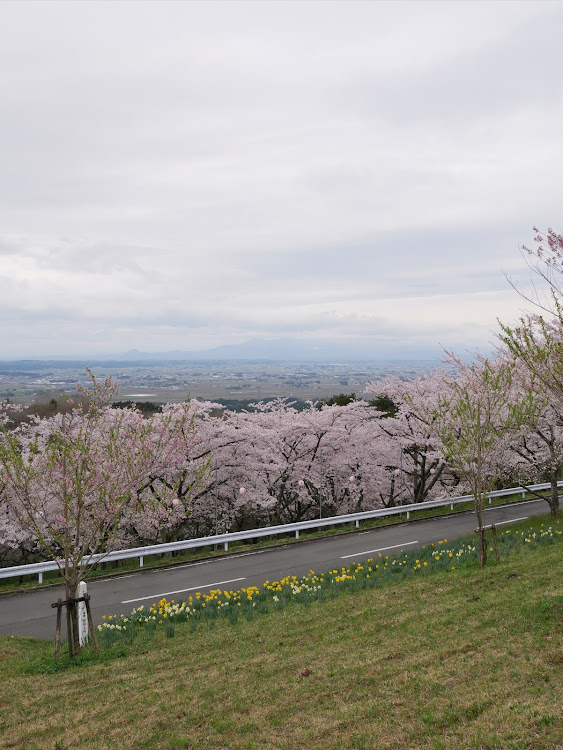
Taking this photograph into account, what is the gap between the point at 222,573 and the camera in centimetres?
1788

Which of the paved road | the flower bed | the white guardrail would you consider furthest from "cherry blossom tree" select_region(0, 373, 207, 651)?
the paved road

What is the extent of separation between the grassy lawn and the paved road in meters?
3.22

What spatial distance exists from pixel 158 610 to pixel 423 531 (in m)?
13.9

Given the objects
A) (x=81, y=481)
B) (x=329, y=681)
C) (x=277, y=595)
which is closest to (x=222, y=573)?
(x=277, y=595)

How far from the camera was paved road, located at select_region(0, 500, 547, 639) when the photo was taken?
48.1 feet

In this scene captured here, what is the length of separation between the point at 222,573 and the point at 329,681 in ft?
35.8

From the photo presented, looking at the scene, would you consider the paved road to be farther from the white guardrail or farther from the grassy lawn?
the grassy lawn

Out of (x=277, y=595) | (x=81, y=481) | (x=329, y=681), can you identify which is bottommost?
(x=277, y=595)

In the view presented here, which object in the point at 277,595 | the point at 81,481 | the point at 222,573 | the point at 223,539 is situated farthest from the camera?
the point at 223,539

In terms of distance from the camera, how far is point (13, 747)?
22.2 feet

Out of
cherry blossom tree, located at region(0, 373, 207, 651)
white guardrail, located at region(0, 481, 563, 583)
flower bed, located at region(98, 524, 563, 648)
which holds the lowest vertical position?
white guardrail, located at region(0, 481, 563, 583)

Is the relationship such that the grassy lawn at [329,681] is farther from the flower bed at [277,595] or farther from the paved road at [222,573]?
the paved road at [222,573]

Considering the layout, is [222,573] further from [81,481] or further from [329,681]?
[329,681]

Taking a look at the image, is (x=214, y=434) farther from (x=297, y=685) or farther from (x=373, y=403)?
(x=297, y=685)
